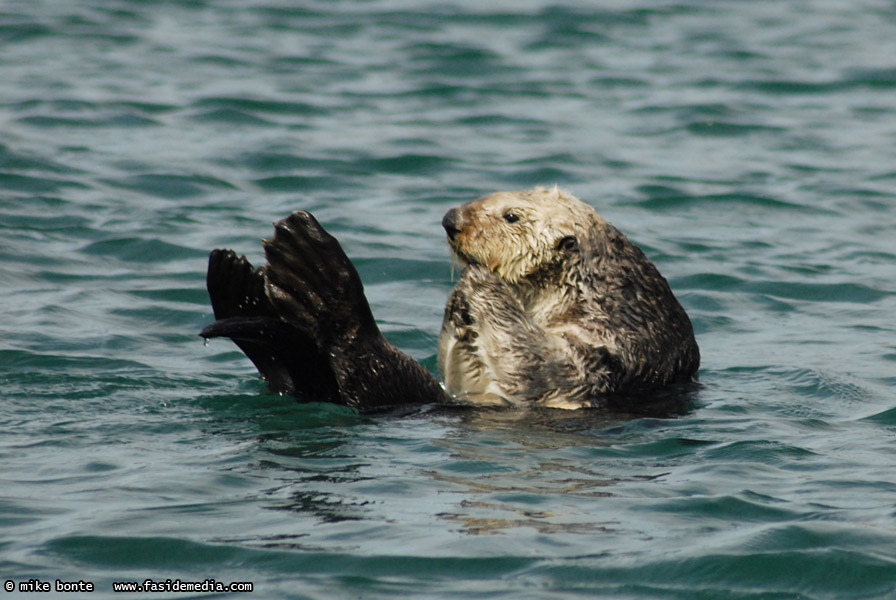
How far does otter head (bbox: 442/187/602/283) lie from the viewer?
18.6 feet

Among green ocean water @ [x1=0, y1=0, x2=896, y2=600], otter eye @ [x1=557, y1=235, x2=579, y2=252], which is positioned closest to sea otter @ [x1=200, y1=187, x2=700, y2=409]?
otter eye @ [x1=557, y1=235, x2=579, y2=252]

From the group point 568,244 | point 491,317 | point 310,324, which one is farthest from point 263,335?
point 568,244

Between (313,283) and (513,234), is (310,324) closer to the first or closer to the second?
(313,283)

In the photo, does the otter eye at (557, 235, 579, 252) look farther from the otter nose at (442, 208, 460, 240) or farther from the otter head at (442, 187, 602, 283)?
the otter nose at (442, 208, 460, 240)

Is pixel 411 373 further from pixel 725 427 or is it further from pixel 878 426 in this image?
pixel 878 426

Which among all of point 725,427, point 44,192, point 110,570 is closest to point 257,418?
point 110,570

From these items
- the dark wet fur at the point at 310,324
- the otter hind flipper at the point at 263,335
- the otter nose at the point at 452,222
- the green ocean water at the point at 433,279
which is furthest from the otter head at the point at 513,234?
the otter hind flipper at the point at 263,335

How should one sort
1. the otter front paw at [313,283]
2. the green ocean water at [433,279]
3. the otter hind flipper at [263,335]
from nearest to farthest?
1. the green ocean water at [433,279]
2. the otter front paw at [313,283]
3. the otter hind flipper at [263,335]

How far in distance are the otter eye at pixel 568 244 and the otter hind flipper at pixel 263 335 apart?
1154 millimetres

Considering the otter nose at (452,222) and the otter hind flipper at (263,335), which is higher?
the otter nose at (452,222)

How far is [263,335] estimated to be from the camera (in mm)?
5199

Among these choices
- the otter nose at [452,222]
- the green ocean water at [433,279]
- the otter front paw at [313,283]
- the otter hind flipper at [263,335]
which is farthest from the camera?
the otter nose at [452,222]

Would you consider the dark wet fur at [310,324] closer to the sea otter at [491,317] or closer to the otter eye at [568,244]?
the sea otter at [491,317]

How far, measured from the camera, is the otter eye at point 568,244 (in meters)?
5.73
